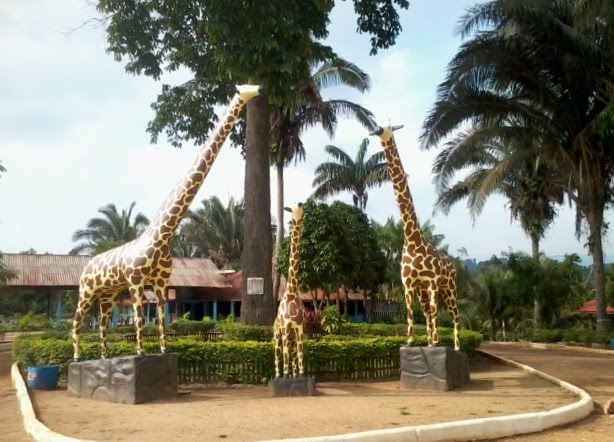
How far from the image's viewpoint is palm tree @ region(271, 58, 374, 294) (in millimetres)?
25281

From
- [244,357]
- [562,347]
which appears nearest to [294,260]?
[244,357]

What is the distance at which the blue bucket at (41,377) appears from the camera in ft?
37.5

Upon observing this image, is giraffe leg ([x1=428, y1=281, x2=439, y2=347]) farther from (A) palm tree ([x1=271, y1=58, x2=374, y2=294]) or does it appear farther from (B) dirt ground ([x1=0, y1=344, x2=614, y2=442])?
(A) palm tree ([x1=271, y1=58, x2=374, y2=294])

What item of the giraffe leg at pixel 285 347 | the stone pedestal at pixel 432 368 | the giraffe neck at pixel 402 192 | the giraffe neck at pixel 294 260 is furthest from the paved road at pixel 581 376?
the giraffe neck at pixel 294 260

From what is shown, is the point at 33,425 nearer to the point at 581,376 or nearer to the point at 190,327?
the point at 581,376

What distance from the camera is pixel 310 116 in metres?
26.4

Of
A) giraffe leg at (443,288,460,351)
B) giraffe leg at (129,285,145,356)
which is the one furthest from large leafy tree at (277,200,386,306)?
giraffe leg at (129,285,145,356)

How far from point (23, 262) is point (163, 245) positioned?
82.9 ft

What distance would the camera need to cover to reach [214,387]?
A: 468 inches

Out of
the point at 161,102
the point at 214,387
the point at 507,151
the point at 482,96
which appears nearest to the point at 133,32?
the point at 161,102

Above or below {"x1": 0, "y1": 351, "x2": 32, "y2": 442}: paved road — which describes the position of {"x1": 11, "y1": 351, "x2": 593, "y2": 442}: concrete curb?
above

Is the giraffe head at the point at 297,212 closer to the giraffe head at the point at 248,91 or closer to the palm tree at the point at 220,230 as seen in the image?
the giraffe head at the point at 248,91

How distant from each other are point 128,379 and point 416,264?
4.95 metres

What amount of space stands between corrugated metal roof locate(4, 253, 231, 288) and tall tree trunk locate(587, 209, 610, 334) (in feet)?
59.0
